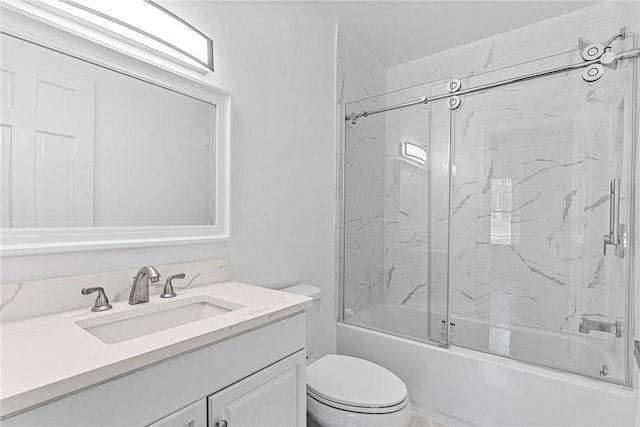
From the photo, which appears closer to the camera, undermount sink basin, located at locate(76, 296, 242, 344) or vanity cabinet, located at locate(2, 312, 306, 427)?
vanity cabinet, located at locate(2, 312, 306, 427)

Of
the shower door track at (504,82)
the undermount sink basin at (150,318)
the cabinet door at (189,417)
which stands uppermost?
the shower door track at (504,82)

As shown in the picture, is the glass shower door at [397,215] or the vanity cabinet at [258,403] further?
the glass shower door at [397,215]

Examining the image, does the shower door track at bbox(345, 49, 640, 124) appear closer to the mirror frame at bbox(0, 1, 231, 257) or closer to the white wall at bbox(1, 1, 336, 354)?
the white wall at bbox(1, 1, 336, 354)

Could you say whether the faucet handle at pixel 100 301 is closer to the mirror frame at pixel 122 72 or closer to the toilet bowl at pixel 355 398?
the mirror frame at pixel 122 72

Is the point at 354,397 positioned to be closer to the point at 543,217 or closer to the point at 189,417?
the point at 189,417

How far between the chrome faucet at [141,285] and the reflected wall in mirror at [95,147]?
196mm

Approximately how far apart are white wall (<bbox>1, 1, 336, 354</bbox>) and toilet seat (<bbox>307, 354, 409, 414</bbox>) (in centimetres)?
49

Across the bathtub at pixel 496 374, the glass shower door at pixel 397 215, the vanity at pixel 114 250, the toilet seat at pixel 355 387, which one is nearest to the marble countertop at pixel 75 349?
the vanity at pixel 114 250

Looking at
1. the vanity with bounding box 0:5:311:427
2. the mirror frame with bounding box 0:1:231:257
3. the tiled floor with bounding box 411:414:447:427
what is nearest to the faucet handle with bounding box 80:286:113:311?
the vanity with bounding box 0:5:311:427

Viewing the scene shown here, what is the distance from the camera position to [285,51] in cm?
185

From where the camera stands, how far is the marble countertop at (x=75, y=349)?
0.58m

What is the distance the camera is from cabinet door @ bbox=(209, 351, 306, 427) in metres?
0.91

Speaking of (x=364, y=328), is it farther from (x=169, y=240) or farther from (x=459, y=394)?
(x=169, y=240)

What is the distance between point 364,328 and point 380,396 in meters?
0.81
